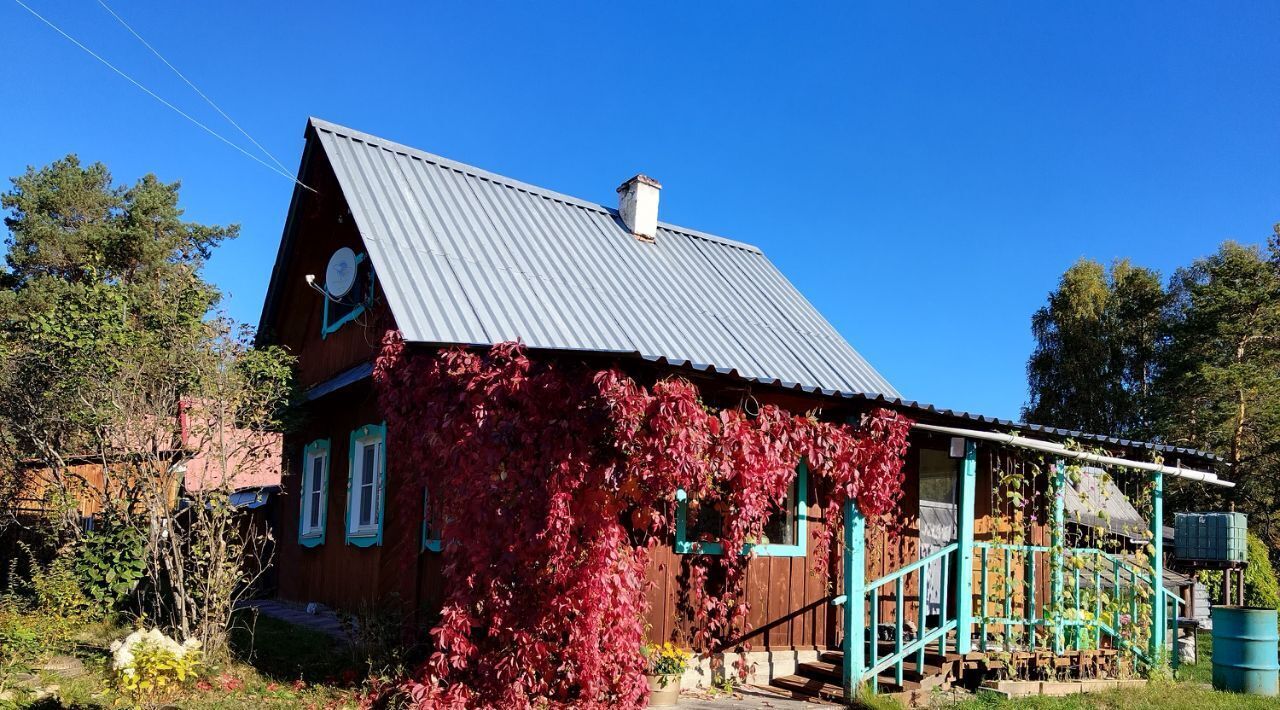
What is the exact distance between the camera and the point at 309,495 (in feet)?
41.7

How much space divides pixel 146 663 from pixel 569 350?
3.72 metres

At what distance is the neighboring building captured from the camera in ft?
28.7

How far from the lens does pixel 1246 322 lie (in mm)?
27219

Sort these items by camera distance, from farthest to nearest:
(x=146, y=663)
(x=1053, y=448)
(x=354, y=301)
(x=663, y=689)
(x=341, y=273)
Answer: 1. (x=354, y=301)
2. (x=341, y=273)
3. (x=1053, y=448)
4. (x=663, y=689)
5. (x=146, y=663)

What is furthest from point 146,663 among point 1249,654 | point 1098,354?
point 1098,354

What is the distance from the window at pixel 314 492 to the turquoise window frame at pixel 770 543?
5.15 m

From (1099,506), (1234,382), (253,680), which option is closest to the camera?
(253,680)

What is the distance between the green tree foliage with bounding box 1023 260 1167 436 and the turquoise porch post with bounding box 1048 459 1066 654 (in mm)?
23673

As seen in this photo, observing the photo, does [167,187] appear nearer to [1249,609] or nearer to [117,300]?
[117,300]

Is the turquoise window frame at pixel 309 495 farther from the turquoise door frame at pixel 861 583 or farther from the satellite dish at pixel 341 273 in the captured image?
the turquoise door frame at pixel 861 583

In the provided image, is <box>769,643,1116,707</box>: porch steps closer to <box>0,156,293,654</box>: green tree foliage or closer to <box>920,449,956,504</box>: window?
<box>920,449,956,504</box>: window

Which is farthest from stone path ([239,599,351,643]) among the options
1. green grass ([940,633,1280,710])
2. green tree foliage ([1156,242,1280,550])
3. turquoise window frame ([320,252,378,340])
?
green tree foliage ([1156,242,1280,550])

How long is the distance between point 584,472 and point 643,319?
160 inches

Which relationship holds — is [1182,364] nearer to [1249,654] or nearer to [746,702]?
[1249,654]
